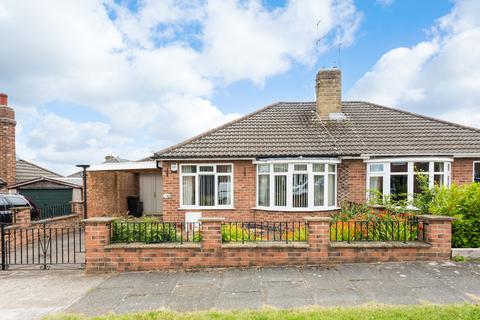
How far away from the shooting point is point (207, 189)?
436 inches

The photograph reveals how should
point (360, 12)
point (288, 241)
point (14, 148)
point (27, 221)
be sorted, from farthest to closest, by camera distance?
point (14, 148)
point (360, 12)
point (27, 221)
point (288, 241)

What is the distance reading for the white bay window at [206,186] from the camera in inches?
435

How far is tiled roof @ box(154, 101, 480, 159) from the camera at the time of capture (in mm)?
10891

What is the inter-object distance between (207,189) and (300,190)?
3458 millimetres

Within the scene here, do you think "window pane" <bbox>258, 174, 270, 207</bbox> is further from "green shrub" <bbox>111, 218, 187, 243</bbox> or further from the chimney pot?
the chimney pot

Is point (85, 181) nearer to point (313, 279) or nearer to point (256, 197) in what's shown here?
point (256, 197)

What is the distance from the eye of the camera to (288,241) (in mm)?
6348

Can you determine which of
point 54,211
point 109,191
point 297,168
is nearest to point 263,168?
point 297,168

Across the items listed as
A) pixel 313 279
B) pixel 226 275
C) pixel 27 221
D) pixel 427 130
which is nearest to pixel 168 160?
pixel 27 221

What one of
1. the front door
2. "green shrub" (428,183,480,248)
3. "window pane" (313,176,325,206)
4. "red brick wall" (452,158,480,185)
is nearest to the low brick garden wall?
"green shrub" (428,183,480,248)

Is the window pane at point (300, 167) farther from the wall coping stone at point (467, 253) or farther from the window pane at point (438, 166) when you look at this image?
the wall coping stone at point (467, 253)

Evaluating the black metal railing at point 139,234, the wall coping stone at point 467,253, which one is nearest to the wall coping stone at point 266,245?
the black metal railing at point 139,234

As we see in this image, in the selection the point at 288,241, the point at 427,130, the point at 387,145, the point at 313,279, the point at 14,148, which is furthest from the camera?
the point at 14,148

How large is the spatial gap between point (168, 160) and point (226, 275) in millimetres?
6052
